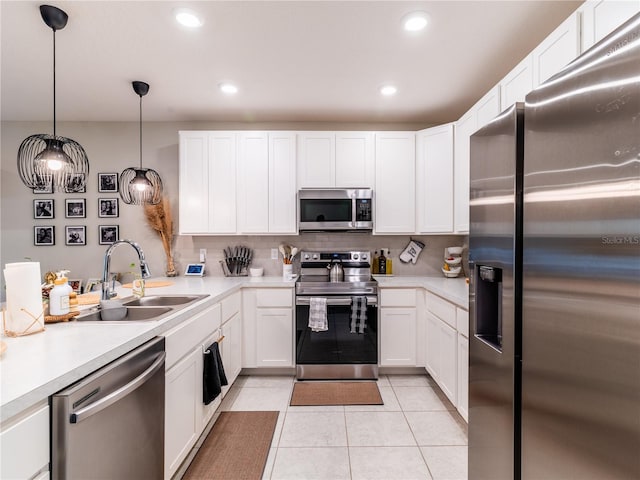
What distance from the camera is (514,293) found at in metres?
1.14

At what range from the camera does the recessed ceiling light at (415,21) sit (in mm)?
1837

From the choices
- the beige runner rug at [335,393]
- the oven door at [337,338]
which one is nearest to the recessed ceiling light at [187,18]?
the oven door at [337,338]

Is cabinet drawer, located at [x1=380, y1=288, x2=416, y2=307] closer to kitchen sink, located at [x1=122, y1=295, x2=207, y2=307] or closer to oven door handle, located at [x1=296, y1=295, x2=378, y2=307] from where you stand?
oven door handle, located at [x1=296, y1=295, x2=378, y2=307]

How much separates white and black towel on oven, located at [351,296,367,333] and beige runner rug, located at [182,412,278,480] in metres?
1.01

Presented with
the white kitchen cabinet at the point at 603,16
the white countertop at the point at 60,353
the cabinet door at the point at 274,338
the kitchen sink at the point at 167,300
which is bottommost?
the cabinet door at the point at 274,338

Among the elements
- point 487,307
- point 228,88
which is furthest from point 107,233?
point 487,307

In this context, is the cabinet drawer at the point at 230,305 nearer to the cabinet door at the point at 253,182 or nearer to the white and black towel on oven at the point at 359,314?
the cabinet door at the point at 253,182

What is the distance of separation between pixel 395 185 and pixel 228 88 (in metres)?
1.83

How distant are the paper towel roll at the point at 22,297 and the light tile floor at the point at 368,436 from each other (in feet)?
4.77

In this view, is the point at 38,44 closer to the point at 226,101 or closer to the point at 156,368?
the point at 226,101

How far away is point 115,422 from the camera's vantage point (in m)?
1.19

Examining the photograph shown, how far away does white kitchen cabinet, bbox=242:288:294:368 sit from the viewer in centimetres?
309

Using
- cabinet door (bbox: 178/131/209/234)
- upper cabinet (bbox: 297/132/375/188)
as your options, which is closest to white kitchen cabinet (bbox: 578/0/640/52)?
upper cabinet (bbox: 297/132/375/188)

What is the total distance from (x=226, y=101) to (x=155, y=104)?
0.71m
